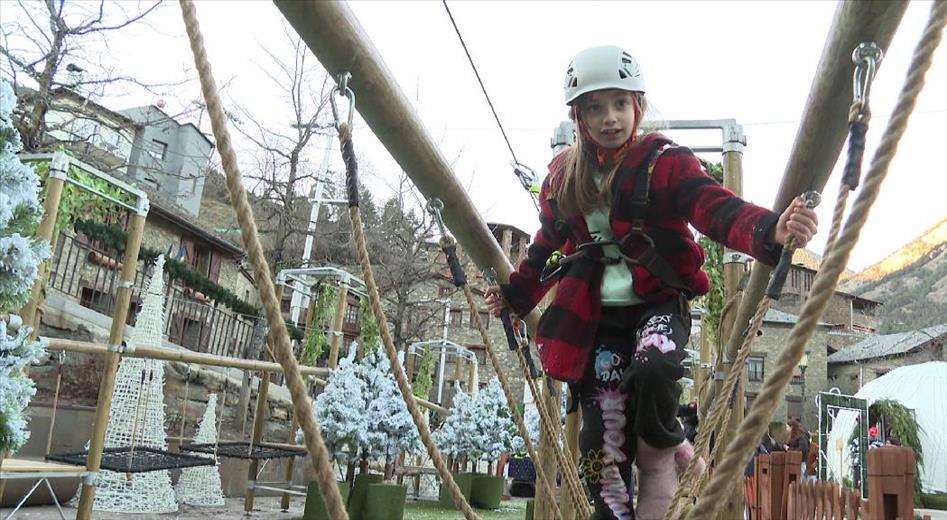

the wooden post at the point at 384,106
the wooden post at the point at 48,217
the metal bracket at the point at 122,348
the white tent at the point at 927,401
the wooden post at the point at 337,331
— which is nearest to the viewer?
the wooden post at the point at 384,106

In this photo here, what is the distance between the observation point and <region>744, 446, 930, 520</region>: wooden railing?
227cm

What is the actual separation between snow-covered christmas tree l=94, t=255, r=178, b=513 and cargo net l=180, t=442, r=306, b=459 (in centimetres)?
34

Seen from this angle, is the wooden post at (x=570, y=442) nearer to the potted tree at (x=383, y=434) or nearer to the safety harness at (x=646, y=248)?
the safety harness at (x=646, y=248)

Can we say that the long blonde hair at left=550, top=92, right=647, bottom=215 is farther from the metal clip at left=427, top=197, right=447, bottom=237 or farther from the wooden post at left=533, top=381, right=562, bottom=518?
the wooden post at left=533, top=381, right=562, bottom=518

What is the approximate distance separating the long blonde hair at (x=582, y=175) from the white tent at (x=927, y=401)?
16.3 metres

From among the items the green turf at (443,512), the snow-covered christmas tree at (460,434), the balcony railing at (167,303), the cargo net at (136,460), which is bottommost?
the green turf at (443,512)

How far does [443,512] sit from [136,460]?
3.84 metres

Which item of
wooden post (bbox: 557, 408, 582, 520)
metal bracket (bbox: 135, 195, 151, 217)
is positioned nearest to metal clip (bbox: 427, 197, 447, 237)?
wooden post (bbox: 557, 408, 582, 520)

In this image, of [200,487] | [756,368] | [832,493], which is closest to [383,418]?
[200,487]

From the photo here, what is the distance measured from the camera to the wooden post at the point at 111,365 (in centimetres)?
378

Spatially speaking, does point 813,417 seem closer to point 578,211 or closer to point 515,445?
point 515,445

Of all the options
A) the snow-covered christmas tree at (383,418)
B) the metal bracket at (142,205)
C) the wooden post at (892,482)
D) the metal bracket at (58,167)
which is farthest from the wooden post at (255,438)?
the wooden post at (892,482)

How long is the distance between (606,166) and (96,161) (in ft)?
28.6

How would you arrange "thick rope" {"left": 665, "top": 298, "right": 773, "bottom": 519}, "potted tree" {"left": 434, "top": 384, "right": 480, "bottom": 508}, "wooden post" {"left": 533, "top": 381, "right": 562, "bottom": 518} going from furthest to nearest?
1. "potted tree" {"left": 434, "top": 384, "right": 480, "bottom": 508}
2. "wooden post" {"left": 533, "top": 381, "right": 562, "bottom": 518}
3. "thick rope" {"left": 665, "top": 298, "right": 773, "bottom": 519}
